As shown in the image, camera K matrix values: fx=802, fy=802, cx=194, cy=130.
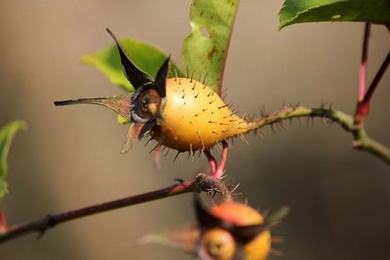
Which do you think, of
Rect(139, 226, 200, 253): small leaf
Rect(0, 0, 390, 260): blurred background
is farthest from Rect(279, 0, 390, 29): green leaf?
Rect(0, 0, 390, 260): blurred background

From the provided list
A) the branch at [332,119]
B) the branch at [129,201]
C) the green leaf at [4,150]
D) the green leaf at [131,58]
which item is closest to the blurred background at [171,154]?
the green leaf at [131,58]

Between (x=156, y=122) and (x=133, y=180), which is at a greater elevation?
(x=156, y=122)

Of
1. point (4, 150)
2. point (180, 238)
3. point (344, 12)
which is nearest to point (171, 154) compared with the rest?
point (4, 150)

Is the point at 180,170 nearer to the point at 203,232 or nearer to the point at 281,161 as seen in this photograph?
the point at 281,161

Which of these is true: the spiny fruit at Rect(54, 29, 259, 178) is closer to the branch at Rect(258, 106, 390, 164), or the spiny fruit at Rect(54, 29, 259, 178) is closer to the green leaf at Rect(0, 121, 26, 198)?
the branch at Rect(258, 106, 390, 164)

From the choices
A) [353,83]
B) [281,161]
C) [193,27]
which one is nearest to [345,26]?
[353,83]
